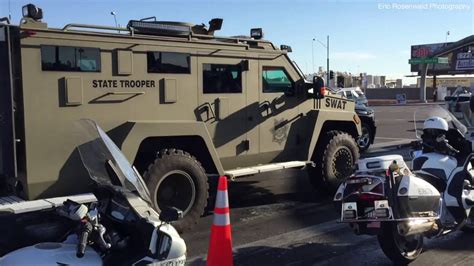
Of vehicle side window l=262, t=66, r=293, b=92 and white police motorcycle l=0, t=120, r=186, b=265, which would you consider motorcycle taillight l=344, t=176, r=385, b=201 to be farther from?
vehicle side window l=262, t=66, r=293, b=92

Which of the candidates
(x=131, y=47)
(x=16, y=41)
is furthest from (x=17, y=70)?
(x=131, y=47)

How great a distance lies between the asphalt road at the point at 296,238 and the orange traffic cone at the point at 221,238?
1.20 m

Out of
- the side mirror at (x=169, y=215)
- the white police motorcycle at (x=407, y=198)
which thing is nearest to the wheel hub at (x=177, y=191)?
the white police motorcycle at (x=407, y=198)

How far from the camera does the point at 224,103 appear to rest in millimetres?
7371

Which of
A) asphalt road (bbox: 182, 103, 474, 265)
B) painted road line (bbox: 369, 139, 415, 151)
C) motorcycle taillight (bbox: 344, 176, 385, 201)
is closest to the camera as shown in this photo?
motorcycle taillight (bbox: 344, 176, 385, 201)

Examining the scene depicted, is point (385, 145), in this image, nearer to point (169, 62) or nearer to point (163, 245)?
point (169, 62)

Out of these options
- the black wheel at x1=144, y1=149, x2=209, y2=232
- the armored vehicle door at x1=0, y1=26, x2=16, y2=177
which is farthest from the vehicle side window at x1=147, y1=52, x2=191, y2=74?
the armored vehicle door at x1=0, y1=26, x2=16, y2=177

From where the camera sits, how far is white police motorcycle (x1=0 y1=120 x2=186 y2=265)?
3076 millimetres

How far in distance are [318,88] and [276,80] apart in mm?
754

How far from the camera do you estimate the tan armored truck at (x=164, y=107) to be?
18.9 feet

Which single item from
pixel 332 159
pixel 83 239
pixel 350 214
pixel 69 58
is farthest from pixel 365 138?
pixel 83 239

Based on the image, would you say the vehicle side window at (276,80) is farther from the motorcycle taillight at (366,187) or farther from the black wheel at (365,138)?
the black wheel at (365,138)

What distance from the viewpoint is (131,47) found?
6441 millimetres

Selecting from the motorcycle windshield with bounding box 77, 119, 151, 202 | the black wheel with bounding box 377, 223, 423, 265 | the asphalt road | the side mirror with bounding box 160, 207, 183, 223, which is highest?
the motorcycle windshield with bounding box 77, 119, 151, 202
